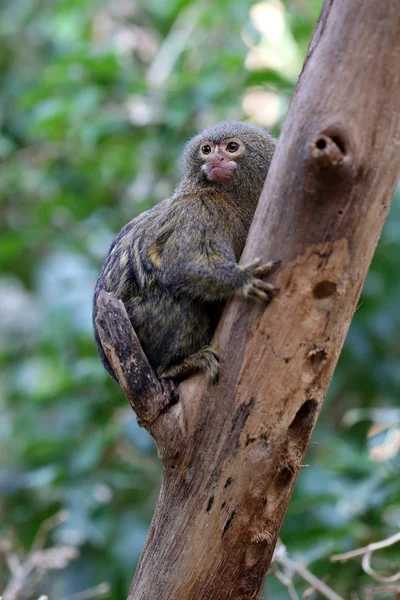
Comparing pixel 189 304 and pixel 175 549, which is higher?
pixel 189 304

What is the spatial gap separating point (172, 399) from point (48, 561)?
1473 mm

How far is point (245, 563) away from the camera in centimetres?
230

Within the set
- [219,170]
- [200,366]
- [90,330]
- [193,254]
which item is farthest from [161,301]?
[90,330]

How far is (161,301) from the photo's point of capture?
2.78 meters

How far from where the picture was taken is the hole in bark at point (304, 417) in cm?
227

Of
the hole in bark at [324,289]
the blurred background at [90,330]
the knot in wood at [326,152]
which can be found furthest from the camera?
the blurred background at [90,330]

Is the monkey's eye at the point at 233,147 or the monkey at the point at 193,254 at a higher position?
the monkey's eye at the point at 233,147

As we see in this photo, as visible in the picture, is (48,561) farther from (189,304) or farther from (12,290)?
(12,290)

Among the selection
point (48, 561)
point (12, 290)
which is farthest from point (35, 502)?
point (12, 290)

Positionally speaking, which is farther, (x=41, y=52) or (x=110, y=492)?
(x=41, y=52)

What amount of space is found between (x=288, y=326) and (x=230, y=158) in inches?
40.9

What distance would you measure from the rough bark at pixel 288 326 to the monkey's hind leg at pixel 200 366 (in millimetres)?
43

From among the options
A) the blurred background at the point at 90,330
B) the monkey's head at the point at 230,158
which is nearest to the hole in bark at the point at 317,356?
the monkey's head at the point at 230,158

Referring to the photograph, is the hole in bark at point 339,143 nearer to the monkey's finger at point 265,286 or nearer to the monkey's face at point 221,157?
the monkey's finger at point 265,286
